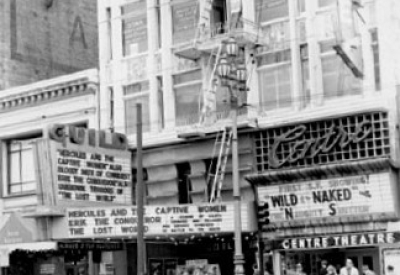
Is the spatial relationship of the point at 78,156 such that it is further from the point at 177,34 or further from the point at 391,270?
the point at 391,270

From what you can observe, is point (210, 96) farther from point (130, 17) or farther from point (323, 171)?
point (130, 17)

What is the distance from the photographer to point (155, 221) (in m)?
34.4

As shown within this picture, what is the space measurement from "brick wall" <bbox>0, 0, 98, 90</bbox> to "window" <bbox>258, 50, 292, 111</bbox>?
1586cm

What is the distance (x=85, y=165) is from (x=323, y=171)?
30.9 feet

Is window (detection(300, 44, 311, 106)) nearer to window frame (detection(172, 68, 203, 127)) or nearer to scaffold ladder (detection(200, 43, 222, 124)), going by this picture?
scaffold ladder (detection(200, 43, 222, 124))

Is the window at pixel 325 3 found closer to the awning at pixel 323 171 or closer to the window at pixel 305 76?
the window at pixel 305 76

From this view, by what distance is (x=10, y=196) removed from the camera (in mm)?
43438

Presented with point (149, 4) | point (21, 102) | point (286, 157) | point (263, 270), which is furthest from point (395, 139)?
point (21, 102)

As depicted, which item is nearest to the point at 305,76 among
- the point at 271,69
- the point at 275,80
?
the point at 275,80

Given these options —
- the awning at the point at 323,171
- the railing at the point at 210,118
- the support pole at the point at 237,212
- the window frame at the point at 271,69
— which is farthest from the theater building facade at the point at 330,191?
the support pole at the point at 237,212

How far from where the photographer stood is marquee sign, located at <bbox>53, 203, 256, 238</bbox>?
34.1m

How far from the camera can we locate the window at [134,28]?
1565 inches

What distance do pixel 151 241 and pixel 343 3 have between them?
12.6 m

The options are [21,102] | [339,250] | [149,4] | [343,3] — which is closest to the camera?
[343,3]
